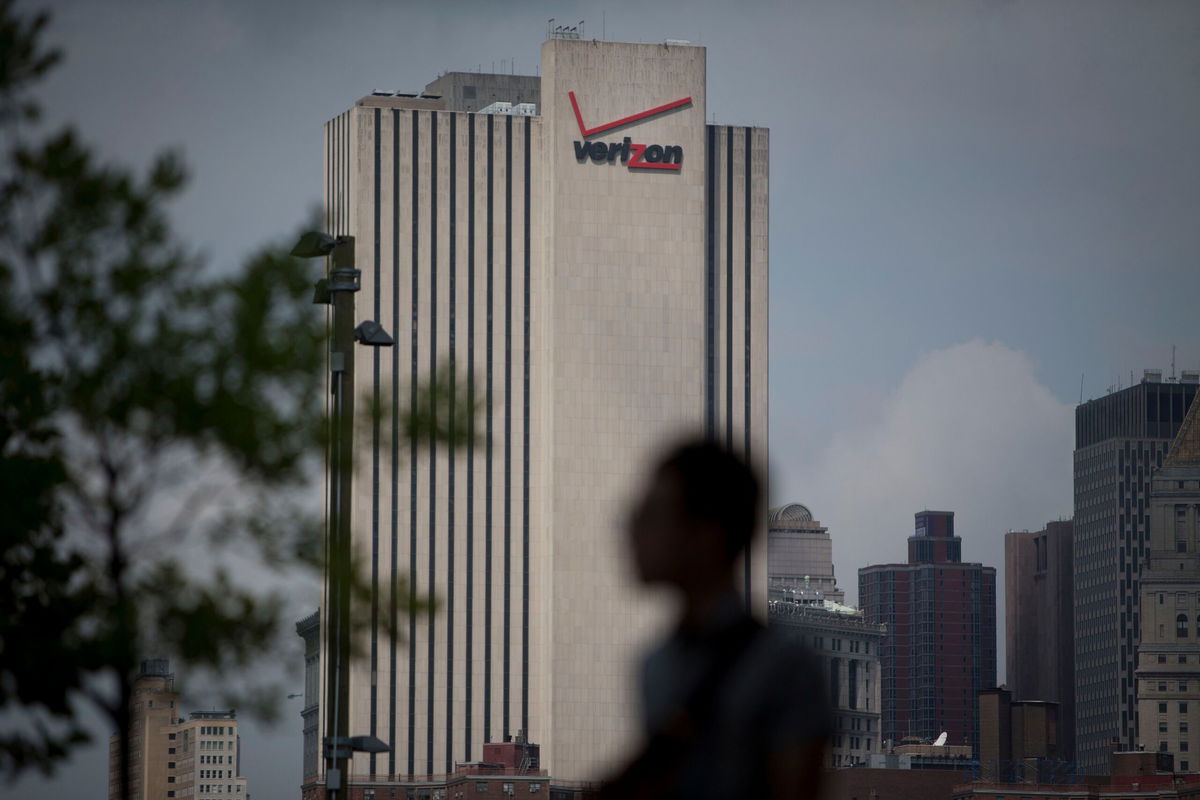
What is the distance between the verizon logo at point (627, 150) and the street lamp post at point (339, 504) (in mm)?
107016

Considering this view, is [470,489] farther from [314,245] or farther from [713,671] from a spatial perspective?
[713,671]

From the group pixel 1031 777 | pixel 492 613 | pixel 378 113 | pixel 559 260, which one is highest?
pixel 378 113

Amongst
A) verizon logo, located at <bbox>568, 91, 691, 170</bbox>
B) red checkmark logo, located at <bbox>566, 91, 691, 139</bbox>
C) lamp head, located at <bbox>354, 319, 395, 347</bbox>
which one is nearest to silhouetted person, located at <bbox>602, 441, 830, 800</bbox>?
lamp head, located at <bbox>354, 319, 395, 347</bbox>

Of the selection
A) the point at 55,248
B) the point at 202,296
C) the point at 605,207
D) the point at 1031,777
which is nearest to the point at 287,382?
the point at 202,296

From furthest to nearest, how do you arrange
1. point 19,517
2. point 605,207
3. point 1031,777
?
1. point 1031,777
2. point 605,207
3. point 19,517

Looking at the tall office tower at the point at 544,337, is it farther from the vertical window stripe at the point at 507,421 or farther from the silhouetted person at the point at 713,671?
the silhouetted person at the point at 713,671

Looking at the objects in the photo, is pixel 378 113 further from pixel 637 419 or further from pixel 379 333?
pixel 379 333

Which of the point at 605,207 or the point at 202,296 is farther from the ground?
the point at 605,207

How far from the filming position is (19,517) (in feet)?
64.4

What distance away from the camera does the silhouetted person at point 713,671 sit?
12.6 ft

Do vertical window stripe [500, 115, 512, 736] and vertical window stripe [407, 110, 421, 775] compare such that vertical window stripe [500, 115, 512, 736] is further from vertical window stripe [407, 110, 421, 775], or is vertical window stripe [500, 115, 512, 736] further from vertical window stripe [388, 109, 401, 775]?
vertical window stripe [388, 109, 401, 775]

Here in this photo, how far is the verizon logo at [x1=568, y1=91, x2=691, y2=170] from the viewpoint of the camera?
128 meters

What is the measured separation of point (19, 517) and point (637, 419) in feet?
360

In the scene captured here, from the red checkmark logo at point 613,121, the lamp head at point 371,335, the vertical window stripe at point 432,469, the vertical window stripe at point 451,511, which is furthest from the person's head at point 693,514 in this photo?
the red checkmark logo at point 613,121
